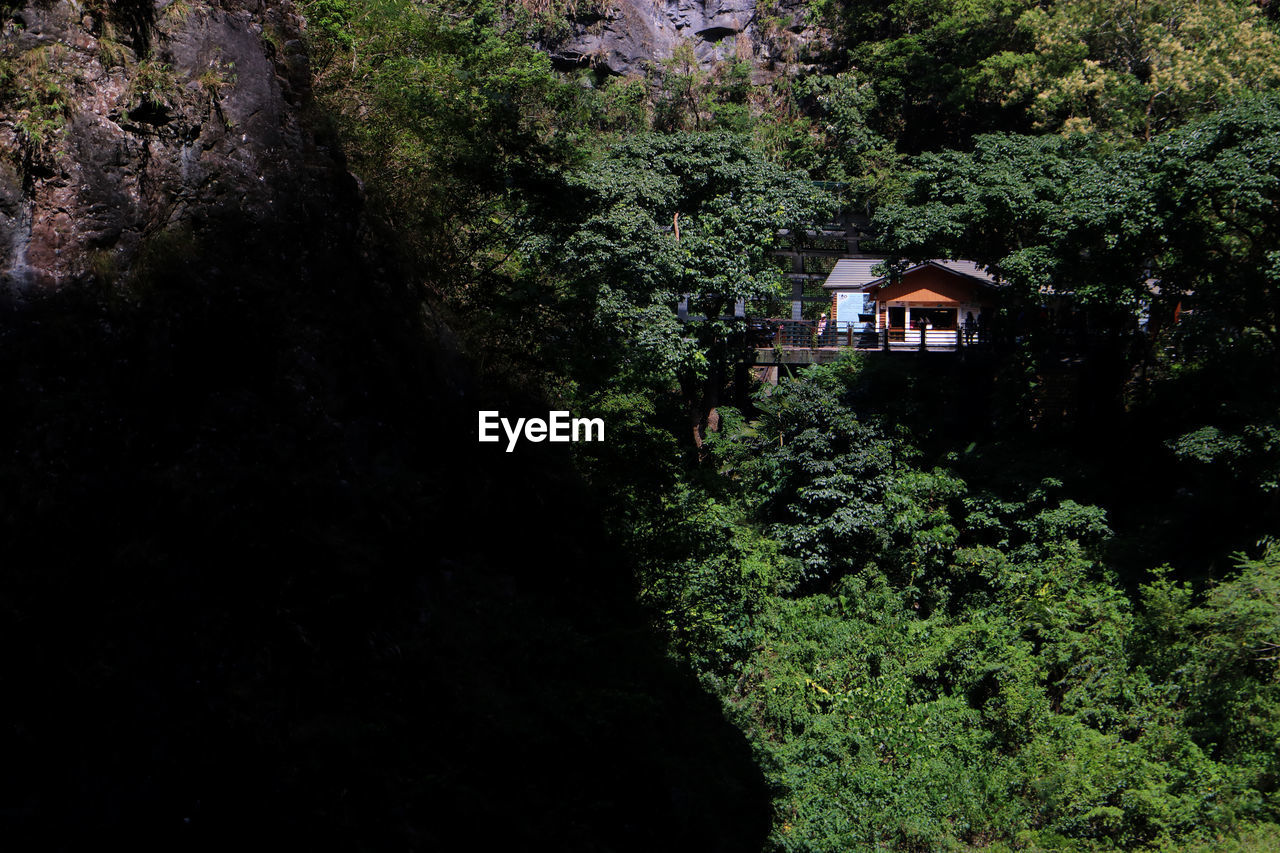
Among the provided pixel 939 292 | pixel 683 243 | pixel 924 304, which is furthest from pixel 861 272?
pixel 683 243

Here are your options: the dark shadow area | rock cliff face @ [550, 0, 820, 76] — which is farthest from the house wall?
the dark shadow area

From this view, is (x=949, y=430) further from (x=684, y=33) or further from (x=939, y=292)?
(x=684, y=33)

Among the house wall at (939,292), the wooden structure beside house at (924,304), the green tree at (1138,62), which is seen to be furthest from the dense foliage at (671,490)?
the house wall at (939,292)

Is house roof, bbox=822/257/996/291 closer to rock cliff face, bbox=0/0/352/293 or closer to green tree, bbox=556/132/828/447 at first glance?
green tree, bbox=556/132/828/447

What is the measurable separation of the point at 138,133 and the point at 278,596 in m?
4.40

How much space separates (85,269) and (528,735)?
594cm

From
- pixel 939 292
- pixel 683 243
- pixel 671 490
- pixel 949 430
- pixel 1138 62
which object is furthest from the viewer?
pixel 939 292

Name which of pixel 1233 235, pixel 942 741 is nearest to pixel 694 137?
pixel 1233 235

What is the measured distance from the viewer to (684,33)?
41.4 meters

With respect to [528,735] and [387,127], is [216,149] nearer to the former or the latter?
[387,127]

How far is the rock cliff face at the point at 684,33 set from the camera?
38.3 meters

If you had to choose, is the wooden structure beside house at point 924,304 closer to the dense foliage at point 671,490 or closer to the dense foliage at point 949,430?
the dense foliage at point 671,490

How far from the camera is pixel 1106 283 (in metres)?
17.8

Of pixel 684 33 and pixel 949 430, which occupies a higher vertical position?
pixel 684 33
